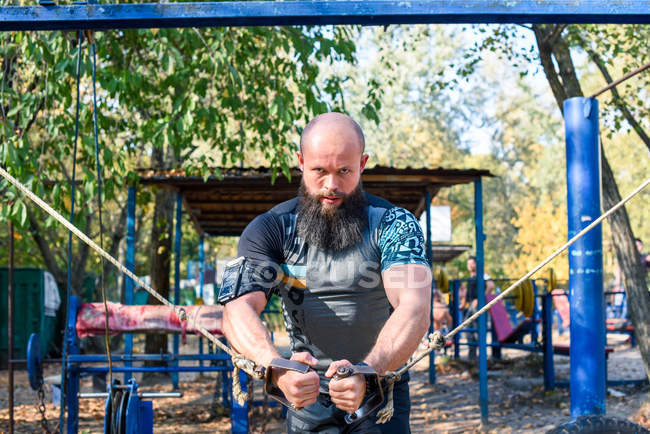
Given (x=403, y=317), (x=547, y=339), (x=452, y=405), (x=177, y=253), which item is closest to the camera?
A: (x=403, y=317)

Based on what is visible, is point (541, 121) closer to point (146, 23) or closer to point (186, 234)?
point (186, 234)

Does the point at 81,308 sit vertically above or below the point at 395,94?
below

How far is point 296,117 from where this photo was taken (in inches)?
290

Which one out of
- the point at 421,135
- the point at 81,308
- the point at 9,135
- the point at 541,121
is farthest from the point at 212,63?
the point at 541,121

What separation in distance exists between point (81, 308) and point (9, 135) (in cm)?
196

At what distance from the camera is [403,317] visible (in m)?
2.32

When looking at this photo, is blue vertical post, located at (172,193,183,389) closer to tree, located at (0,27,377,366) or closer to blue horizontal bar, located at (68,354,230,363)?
tree, located at (0,27,377,366)

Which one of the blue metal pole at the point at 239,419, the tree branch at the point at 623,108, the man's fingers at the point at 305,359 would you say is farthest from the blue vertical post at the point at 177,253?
the man's fingers at the point at 305,359

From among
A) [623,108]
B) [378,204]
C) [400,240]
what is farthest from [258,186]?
[400,240]

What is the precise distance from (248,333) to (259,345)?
63 millimetres

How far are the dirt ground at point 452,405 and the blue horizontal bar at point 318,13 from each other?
15.6ft

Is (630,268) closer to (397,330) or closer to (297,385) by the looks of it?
(397,330)

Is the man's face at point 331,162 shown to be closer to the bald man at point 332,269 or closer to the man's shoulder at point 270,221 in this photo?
the bald man at point 332,269

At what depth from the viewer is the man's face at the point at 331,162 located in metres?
2.49
